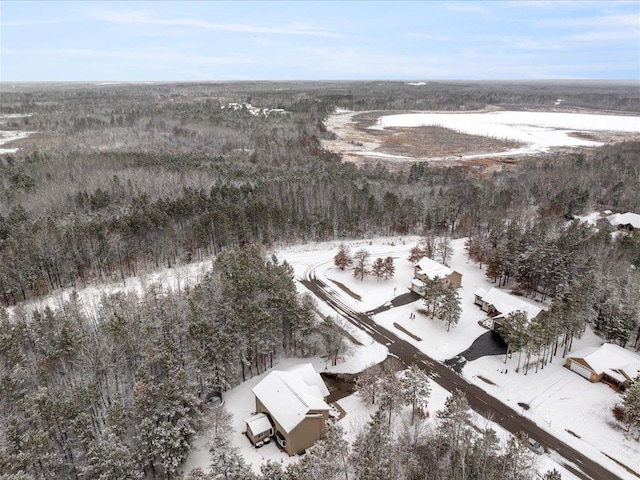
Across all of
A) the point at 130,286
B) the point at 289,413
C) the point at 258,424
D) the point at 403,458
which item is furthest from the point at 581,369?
the point at 130,286

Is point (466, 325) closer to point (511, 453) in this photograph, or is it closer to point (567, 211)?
point (511, 453)

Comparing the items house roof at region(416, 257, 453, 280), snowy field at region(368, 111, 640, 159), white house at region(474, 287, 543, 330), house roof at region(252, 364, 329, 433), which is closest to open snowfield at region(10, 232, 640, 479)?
white house at region(474, 287, 543, 330)

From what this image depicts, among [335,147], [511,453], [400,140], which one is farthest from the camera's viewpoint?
[400,140]

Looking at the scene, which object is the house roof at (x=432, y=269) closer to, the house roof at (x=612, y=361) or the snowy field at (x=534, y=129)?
the house roof at (x=612, y=361)

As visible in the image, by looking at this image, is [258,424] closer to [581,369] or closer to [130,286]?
[581,369]

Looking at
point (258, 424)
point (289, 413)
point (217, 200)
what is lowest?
point (258, 424)

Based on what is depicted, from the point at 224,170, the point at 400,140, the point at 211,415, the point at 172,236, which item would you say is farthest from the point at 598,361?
the point at 400,140

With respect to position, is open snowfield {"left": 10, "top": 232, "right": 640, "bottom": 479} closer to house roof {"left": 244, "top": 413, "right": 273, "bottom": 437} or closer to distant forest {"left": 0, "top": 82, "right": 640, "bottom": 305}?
house roof {"left": 244, "top": 413, "right": 273, "bottom": 437}
